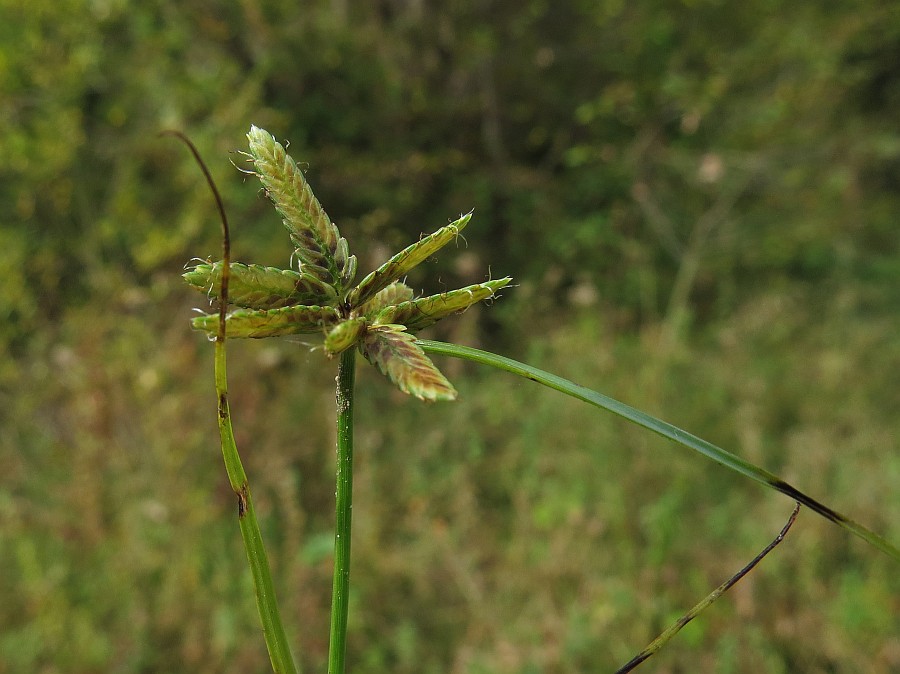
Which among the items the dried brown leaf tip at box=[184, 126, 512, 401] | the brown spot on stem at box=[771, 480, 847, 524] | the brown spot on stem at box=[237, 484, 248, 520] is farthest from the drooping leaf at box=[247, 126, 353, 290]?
the brown spot on stem at box=[771, 480, 847, 524]

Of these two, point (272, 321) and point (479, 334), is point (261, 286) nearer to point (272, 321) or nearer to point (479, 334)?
point (272, 321)

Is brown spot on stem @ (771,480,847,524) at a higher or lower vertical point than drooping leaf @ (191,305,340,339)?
lower

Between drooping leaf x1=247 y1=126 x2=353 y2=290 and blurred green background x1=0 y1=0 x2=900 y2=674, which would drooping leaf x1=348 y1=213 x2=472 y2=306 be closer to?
drooping leaf x1=247 y1=126 x2=353 y2=290

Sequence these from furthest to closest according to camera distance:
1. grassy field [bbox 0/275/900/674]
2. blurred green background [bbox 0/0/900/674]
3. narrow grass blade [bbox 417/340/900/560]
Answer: blurred green background [bbox 0/0/900/674] < grassy field [bbox 0/275/900/674] < narrow grass blade [bbox 417/340/900/560]

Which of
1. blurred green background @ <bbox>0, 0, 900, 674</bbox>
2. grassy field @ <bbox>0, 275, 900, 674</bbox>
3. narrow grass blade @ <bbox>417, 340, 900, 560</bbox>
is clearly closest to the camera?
narrow grass blade @ <bbox>417, 340, 900, 560</bbox>

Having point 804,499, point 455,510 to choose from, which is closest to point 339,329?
point 804,499

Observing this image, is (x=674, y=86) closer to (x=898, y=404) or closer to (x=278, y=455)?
(x=898, y=404)

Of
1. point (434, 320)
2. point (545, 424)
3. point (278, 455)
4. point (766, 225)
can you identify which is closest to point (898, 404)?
point (545, 424)

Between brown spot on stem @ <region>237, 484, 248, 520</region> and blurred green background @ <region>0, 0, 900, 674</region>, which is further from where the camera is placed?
blurred green background @ <region>0, 0, 900, 674</region>
